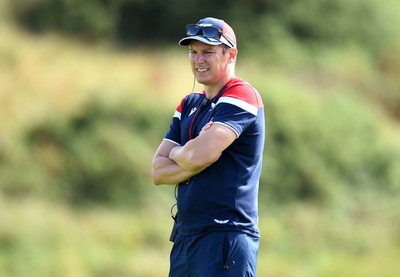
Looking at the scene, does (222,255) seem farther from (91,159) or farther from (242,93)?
(91,159)

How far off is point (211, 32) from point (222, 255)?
1254 millimetres

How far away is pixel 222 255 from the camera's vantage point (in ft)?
18.5

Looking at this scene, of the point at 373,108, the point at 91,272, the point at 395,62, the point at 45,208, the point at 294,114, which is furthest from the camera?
the point at 395,62

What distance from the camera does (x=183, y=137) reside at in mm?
6016

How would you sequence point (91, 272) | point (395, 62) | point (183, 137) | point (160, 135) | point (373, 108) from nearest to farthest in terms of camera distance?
point (183, 137) < point (91, 272) < point (160, 135) < point (373, 108) < point (395, 62)

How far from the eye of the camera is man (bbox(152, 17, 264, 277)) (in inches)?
221

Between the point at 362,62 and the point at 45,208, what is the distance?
1011cm

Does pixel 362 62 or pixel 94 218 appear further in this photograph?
pixel 362 62

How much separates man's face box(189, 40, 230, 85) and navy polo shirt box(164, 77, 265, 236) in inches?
3.5

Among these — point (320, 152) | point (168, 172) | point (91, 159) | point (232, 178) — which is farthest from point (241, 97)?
point (320, 152)

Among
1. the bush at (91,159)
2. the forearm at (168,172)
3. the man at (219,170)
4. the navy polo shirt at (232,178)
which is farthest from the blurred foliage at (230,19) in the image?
the navy polo shirt at (232,178)

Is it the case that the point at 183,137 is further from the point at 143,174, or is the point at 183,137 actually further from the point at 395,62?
the point at 395,62

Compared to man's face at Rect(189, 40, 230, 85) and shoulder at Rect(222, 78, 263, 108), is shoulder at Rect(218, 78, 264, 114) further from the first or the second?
man's face at Rect(189, 40, 230, 85)

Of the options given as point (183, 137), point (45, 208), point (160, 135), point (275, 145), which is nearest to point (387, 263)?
point (275, 145)
